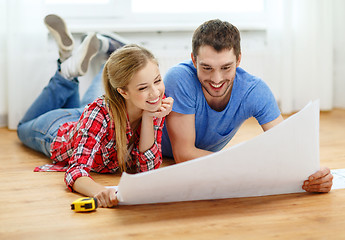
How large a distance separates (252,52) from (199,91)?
1.68m

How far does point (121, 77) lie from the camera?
4.38 feet

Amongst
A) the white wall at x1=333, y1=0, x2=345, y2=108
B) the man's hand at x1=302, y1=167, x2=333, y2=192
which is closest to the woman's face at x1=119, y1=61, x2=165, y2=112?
the man's hand at x1=302, y1=167, x2=333, y2=192

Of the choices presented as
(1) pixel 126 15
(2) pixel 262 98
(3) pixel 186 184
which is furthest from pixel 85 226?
(1) pixel 126 15

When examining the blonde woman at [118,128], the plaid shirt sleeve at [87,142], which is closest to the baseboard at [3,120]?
the blonde woman at [118,128]

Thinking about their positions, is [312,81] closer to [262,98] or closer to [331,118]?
[331,118]

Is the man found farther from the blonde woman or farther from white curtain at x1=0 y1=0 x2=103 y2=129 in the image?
white curtain at x1=0 y1=0 x2=103 y2=129

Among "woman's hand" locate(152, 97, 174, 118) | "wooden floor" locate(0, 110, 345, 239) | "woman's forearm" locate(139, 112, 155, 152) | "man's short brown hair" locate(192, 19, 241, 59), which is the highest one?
"man's short brown hair" locate(192, 19, 241, 59)

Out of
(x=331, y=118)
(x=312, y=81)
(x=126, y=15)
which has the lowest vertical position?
(x=331, y=118)

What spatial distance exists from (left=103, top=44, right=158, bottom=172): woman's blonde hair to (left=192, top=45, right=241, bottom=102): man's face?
149 mm

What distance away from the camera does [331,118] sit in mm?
2902

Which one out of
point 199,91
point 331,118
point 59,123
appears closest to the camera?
point 199,91

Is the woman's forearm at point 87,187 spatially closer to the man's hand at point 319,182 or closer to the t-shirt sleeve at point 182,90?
the t-shirt sleeve at point 182,90

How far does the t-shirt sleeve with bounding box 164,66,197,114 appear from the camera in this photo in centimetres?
149

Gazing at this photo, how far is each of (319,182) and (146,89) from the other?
0.56m
